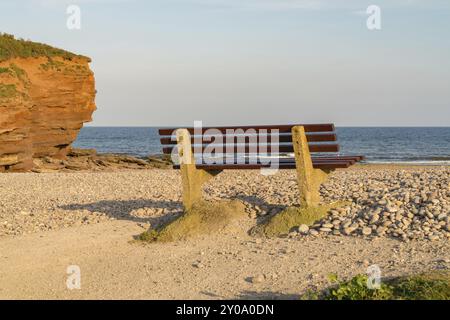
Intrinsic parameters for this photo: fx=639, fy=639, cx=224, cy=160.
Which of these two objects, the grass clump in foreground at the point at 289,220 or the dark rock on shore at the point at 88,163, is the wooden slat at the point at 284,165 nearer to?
the grass clump in foreground at the point at 289,220

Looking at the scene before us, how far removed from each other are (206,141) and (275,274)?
273 cm

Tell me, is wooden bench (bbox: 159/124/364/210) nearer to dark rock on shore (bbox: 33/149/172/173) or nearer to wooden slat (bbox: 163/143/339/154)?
wooden slat (bbox: 163/143/339/154)

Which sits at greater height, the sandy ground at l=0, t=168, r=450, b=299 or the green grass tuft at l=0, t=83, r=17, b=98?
the green grass tuft at l=0, t=83, r=17, b=98

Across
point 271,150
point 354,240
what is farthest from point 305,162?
point 354,240

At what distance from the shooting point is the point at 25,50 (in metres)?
27.5

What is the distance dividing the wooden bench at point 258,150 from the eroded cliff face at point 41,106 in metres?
16.4

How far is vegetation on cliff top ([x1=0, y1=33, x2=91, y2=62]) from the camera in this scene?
86.4 feet

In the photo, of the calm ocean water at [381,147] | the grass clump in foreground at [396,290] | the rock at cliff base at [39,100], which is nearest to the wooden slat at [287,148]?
the grass clump in foreground at [396,290]

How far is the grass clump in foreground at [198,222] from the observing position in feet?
27.1

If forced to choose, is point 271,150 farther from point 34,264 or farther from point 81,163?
point 81,163

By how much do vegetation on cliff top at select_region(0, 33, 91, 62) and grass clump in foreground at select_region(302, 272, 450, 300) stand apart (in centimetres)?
2269

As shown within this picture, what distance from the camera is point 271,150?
8.32 m

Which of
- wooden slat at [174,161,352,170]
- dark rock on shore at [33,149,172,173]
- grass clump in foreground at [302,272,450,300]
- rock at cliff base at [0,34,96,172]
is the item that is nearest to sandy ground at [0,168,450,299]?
grass clump in foreground at [302,272,450,300]
